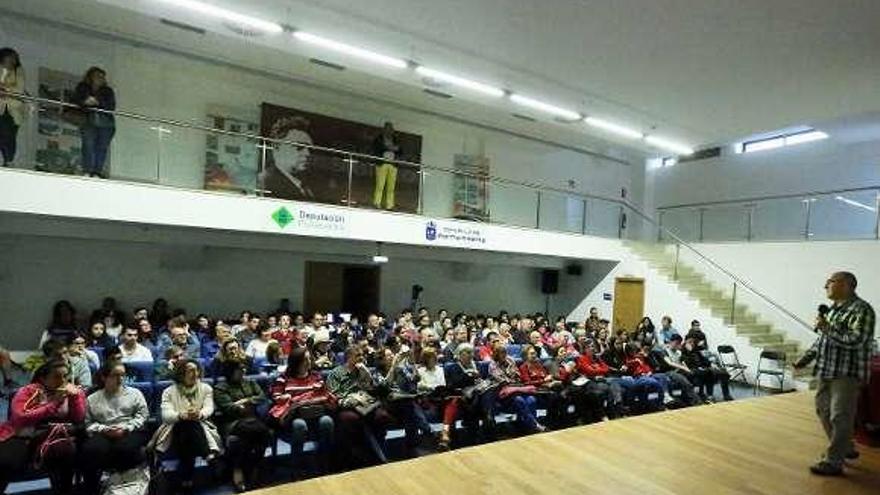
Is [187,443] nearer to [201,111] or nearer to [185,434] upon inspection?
[185,434]

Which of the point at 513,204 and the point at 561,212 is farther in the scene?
the point at 561,212

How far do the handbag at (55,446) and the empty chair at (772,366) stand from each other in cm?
992

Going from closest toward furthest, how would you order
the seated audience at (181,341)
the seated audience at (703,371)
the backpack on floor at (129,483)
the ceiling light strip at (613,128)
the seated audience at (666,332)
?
the backpack on floor at (129,483) < the seated audience at (181,341) < the seated audience at (703,371) < the seated audience at (666,332) < the ceiling light strip at (613,128)

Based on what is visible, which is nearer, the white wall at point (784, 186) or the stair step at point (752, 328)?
the white wall at point (784, 186)

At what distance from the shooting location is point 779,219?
36.3 ft

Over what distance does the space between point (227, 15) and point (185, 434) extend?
5.01 m

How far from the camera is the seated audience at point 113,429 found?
13.1 ft

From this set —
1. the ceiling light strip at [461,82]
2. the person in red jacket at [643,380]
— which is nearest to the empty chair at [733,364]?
the person in red jacket at [643,380]

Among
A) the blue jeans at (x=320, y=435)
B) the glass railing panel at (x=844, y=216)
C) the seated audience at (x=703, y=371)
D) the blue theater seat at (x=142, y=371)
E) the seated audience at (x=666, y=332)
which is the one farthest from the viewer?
the seated audience at (x=666, y=332)

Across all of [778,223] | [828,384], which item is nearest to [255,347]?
[828,384]

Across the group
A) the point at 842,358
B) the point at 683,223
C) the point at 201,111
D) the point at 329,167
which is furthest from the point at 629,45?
the point at 683,223

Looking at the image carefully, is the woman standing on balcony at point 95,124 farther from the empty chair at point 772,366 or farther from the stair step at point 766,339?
the stair step at point 766,339

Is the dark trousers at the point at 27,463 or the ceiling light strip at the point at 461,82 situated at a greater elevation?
the ceiling light strip at the point at 461,82

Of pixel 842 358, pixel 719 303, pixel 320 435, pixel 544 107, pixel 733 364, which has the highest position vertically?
pixel 544 107
